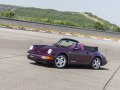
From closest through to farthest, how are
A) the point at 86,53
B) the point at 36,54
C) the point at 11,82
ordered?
the point at 11,82, the point at 36,54, the point at 86,53

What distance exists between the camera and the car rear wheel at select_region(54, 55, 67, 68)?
1560 centimetres

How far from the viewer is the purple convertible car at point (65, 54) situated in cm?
1538

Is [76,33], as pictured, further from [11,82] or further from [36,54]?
[11,82]

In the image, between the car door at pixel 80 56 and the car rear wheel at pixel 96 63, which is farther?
the car rear wheel at pixel 96 63

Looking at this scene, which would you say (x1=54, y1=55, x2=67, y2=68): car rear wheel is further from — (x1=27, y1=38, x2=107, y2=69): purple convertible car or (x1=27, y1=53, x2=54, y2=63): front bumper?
(x1=27, y1=53, x2=54, y2=63): front bumper

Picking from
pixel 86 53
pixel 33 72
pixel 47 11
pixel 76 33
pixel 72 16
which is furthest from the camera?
pixel 47 11

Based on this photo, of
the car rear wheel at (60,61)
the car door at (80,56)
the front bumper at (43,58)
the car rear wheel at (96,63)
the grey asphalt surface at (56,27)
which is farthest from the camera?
the grey asphalt surface at (56,27)

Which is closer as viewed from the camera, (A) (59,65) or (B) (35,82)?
(B) (35,82)

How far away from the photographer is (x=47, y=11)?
562ft

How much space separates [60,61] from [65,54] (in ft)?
1.36

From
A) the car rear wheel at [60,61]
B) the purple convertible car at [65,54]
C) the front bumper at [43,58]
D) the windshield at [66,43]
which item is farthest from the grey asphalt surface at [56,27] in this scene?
the front bumper at [43,58]

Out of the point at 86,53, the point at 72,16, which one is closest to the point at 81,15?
the point at 72,16

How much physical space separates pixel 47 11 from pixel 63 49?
156286mm

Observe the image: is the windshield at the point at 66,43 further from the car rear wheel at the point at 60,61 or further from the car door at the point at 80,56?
the car rear wheel at the point at 60,61
